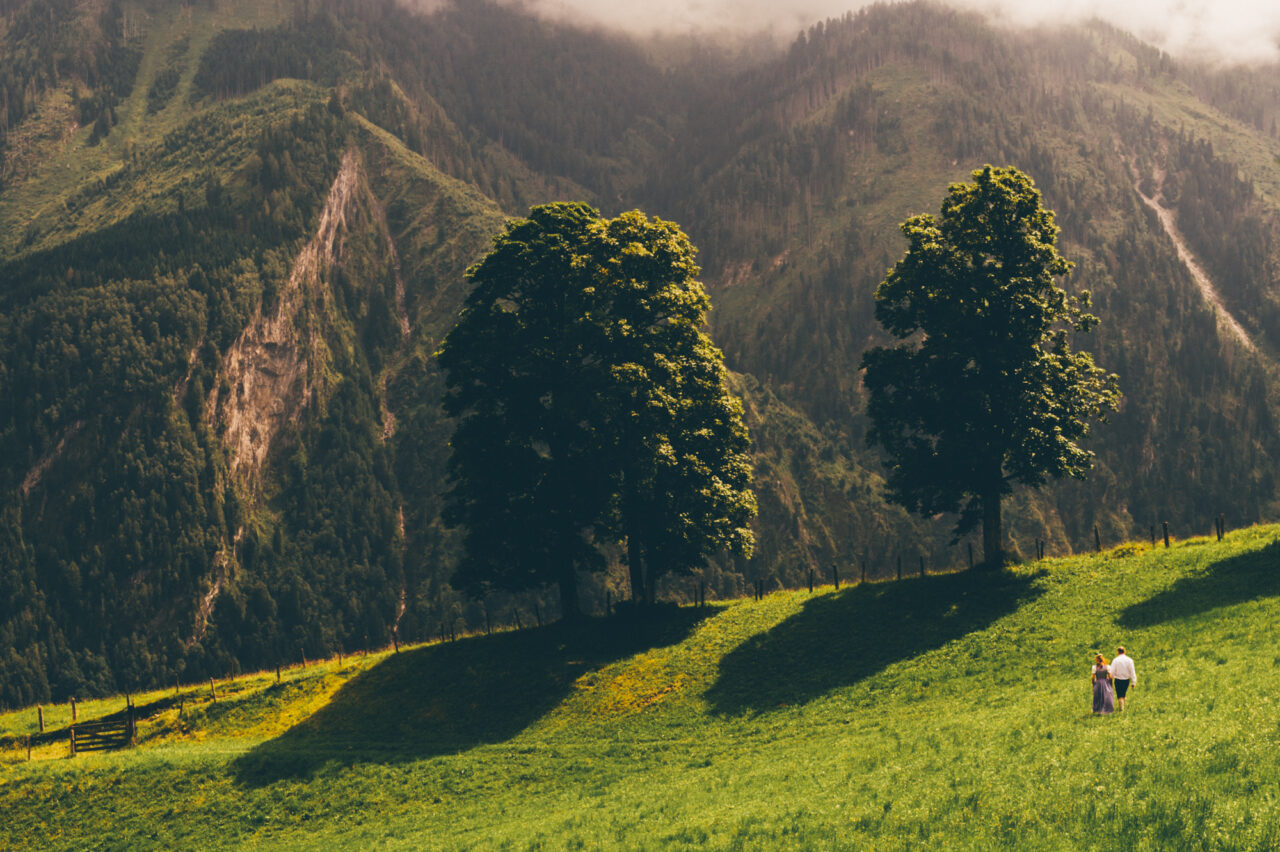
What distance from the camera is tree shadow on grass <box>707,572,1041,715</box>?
5188cm

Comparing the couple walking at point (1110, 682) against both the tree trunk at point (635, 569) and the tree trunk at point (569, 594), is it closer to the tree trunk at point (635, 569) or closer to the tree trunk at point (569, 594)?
the tree trunk at point (635, 569)

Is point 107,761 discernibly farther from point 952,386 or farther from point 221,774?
point 952,386

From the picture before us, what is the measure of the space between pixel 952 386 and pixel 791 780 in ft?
99.2

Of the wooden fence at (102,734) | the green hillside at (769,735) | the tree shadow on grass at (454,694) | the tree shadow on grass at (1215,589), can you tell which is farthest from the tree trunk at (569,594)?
the tree shadow on grass at (1215,589)

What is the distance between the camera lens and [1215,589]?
49250 millimetres

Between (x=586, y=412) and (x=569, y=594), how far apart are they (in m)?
12.3

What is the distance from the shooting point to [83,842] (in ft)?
162

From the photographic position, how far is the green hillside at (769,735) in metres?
28.9

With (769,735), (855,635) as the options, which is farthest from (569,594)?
(769,735)

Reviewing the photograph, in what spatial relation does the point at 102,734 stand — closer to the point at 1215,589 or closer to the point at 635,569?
the point at 635,569

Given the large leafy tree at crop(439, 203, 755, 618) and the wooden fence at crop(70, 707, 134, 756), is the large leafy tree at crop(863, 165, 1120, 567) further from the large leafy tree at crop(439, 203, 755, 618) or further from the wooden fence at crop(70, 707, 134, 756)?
the wooden fence at crop(70, 707, 134, 756)

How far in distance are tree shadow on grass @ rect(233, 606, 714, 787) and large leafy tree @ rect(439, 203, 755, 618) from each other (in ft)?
12.6

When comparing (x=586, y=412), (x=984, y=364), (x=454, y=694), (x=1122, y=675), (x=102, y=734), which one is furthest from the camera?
(x=102, y=734)

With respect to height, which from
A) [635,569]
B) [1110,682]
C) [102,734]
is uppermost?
[635,569]
